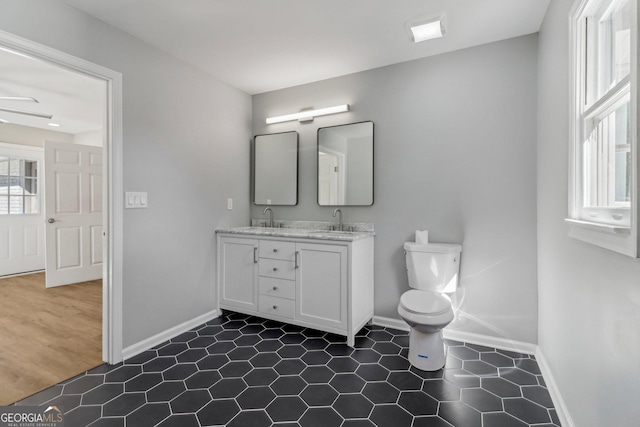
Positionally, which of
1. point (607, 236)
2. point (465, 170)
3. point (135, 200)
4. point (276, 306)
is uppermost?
point (465, 170)

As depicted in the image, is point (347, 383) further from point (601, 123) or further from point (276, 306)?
point (601, 123)

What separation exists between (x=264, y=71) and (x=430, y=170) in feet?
5.72

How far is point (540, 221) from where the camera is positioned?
7.11ft

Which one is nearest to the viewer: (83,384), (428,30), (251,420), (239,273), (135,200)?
(251,420)

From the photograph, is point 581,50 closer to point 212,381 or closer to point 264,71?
point 264,71

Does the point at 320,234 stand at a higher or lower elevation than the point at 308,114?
lower

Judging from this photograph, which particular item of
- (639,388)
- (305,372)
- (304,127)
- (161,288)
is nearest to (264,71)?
(304,127)

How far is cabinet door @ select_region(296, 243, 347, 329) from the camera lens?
7.99 ft

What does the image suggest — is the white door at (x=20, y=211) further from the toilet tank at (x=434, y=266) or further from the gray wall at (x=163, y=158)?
the toilet tank at (x=434, y=266)

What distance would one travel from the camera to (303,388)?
1.86m

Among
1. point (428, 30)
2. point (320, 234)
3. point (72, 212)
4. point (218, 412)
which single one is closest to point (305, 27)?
point (428, 30)

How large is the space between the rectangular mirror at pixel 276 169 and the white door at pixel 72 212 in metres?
2.81

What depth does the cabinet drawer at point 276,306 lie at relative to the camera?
104 inches

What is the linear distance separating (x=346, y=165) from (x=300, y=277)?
1117mm
